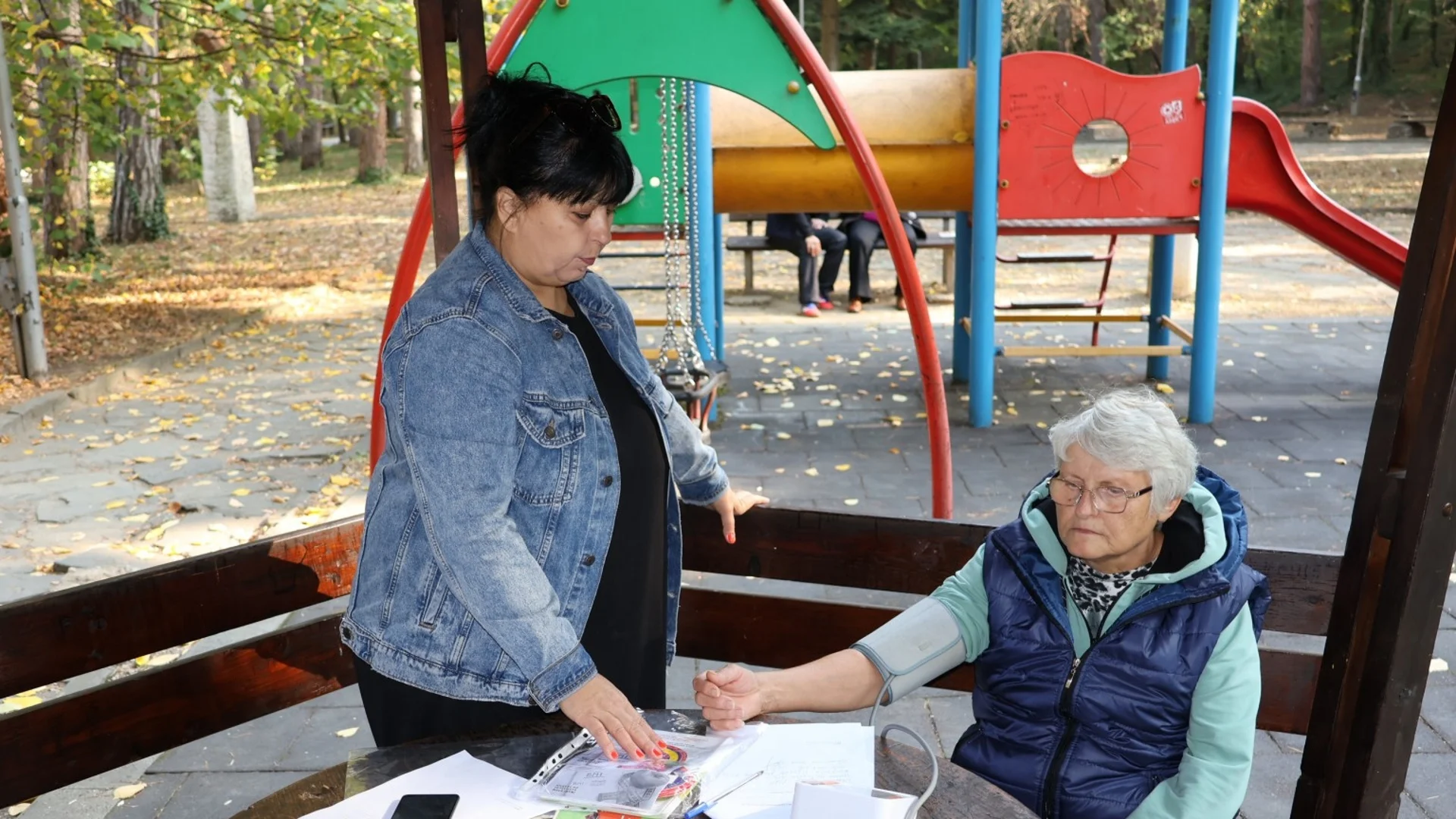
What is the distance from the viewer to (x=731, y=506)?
2.86 metres

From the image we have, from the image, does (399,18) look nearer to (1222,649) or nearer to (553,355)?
(553,355)

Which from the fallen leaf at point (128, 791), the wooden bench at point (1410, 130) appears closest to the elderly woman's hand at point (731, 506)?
the fallen leaf at point (128, 791)

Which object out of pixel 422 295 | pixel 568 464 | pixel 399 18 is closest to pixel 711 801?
pixel 568 464

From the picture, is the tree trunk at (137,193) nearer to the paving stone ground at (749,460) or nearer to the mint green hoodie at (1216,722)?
the paving stone ground at (749,460)

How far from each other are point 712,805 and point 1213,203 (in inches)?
246

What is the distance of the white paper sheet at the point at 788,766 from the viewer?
188 centimetres

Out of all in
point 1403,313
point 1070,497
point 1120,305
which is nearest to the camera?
point 1403,313

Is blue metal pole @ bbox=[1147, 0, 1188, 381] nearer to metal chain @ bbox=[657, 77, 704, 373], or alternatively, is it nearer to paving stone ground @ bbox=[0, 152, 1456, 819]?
paving stone ground @ bbox=[0, 152, 1456, 819]

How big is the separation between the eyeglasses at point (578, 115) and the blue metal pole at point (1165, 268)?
6627mm

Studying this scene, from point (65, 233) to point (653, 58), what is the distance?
647 cm

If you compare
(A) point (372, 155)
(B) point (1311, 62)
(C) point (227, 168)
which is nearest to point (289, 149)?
(A) point (372, 155)

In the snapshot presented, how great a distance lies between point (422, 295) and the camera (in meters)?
2.06

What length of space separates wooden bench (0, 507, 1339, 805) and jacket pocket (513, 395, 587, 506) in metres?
1.07

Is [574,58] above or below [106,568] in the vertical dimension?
above
